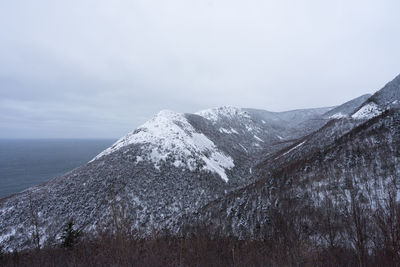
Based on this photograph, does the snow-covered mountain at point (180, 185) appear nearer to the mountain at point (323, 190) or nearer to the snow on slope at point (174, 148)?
the mountain at point (323, 190)

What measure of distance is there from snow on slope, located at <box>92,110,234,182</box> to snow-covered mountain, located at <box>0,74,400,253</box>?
0.76 feet

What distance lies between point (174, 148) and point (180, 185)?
404 inches

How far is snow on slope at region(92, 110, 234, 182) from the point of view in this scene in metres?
33.5

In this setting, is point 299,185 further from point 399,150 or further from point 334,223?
point 399,150

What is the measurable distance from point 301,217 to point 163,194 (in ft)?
64.1

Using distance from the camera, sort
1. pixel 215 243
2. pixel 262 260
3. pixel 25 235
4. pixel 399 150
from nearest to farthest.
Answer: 1. pixel 262 260
2. pixel 215 243
3. pixel 399 150
4. pixel 25 235

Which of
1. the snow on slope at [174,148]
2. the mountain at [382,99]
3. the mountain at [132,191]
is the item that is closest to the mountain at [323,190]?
the mountain at [132,191]

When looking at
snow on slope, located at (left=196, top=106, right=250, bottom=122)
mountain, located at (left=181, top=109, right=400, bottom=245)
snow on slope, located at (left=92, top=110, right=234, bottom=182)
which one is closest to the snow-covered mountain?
mountain, located at (left=181, top=109, right=400, bottom=245)

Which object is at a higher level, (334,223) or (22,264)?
(22,264)

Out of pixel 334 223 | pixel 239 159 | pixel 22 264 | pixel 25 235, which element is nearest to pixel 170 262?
pixel 22 264

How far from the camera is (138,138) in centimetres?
3884

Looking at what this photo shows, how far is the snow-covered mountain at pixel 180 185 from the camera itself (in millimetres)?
14922

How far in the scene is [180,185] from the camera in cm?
2784

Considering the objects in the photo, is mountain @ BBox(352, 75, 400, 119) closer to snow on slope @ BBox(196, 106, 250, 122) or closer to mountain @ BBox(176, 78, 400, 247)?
mountain @ BBox(176, 78, 400, 247)
